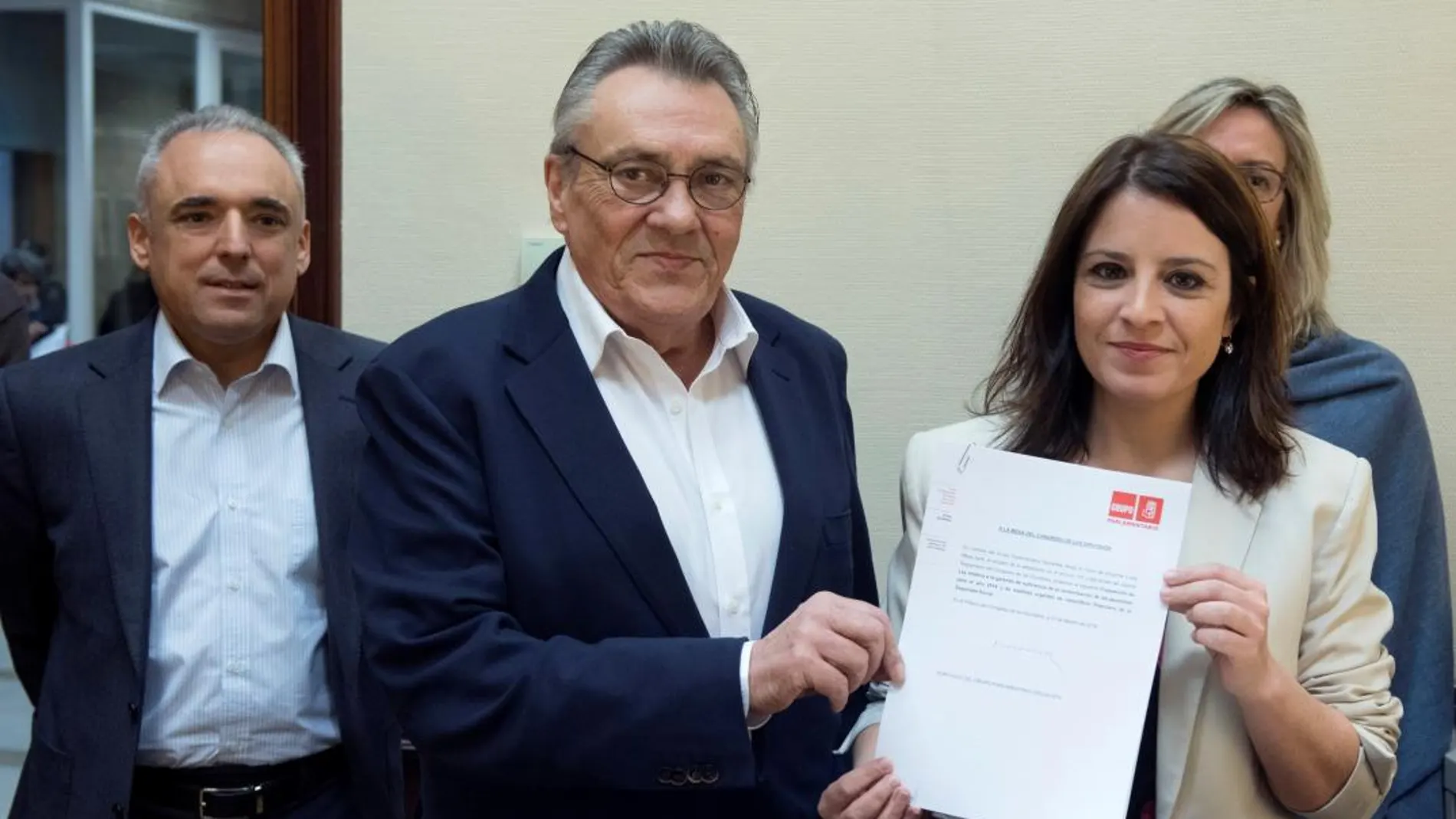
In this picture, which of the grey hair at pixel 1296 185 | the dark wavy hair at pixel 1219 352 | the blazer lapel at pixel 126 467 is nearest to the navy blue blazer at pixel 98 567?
the blazer lapel at pixel 126 467

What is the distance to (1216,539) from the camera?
1.47 m

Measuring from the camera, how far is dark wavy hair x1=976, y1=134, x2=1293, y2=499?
149 centimetres

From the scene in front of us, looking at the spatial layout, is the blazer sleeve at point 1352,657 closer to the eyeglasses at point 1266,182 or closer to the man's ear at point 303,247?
the eyeglasses at point 1266,182

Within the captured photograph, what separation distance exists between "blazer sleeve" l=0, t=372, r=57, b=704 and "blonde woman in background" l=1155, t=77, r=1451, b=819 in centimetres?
184

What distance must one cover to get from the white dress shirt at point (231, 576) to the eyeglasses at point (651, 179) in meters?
0.89

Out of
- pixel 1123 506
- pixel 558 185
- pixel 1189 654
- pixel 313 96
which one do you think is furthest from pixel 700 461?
pixel 313 96

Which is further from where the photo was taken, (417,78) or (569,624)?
(417,78)

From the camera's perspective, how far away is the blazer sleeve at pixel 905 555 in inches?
60.7

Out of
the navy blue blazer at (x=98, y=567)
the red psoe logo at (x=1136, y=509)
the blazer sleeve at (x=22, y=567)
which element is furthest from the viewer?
the blazer sleeve at (x=22, y=567)

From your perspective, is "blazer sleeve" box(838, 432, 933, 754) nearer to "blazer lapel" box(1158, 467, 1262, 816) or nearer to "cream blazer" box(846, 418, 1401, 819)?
"cream blazer" box(846, 418, 1401, 819)

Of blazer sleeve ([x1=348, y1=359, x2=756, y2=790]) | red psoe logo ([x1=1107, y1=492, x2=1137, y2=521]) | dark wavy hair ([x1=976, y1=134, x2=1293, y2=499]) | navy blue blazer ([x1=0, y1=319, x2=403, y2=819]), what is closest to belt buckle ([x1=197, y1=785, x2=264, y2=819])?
navy blue blazer ([x1=0, y1=319, x2=403, y2=819])

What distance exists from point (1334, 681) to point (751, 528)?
655 mm

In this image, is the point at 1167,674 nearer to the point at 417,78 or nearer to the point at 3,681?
the point at 417,78

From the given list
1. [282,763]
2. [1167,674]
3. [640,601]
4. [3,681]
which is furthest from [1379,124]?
[3,681]
